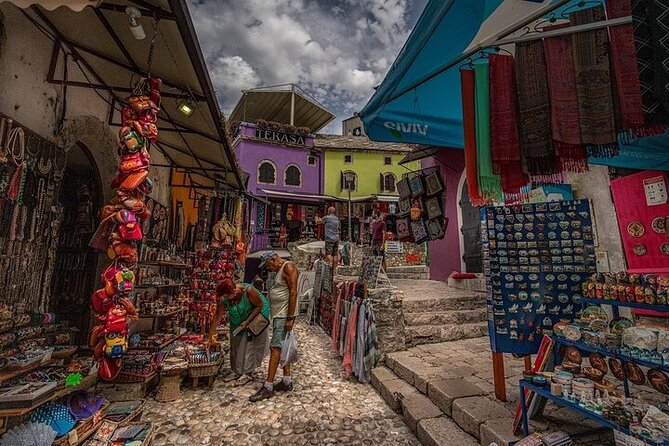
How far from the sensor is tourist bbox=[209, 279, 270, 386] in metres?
4.56

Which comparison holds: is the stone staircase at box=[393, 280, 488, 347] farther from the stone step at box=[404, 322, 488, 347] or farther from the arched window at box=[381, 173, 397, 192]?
the arched window at box=[381, 173, 397, 192]

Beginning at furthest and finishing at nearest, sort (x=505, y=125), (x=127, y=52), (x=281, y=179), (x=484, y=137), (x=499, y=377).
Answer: (x=281, y=179)
(x=127, y=52)
(x=499, y=377)
(x=484, y=137)
(x=505, y=125)

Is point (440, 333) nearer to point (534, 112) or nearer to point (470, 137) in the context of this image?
point (470, 137)

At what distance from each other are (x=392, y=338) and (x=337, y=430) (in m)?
1.91

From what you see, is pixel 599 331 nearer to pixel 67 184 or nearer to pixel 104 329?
pixel 104 329

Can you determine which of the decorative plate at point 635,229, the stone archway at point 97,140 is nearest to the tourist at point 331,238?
the stone archway at point 97,140

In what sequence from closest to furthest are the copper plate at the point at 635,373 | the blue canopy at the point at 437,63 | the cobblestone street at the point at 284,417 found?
the copper plate at the point at 635,373
the blue canopy at the point at 437,63
the cobblestone street at the point at 284,417

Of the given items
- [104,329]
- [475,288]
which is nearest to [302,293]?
[475,288]

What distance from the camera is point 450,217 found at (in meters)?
8.56

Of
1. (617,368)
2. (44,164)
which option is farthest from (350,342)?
(44,164)

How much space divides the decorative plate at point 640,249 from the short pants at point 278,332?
4695mm

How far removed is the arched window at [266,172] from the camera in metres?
19.5

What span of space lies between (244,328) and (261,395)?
0.99 meters

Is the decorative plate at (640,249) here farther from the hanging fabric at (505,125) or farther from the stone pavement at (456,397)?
the hanging fabric at (505,125)
